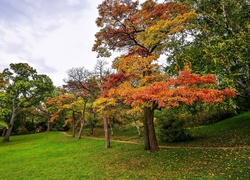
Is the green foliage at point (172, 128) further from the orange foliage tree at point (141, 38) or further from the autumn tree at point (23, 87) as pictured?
the autumn tree at point (23, 87)

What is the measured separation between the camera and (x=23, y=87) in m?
29.7

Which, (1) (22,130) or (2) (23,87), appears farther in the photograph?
(1) (22,130)

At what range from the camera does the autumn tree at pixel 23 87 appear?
30.0m

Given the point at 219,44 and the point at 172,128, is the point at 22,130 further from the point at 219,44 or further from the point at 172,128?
the point at 219,44

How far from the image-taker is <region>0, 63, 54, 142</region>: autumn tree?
1179 inches

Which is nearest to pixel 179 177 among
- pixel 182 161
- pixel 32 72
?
pixel 182 161

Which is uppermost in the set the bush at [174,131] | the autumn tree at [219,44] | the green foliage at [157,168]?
the autumn tree at [219,44]

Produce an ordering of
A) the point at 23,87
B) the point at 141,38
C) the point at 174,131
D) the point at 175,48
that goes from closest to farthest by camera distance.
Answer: the point at 141,38 → the point at 175,48 → the point at 174,131 → the point at 23,87

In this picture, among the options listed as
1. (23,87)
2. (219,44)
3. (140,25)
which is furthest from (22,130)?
(219,44)

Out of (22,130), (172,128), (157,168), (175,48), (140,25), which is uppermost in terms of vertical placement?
(140,25)

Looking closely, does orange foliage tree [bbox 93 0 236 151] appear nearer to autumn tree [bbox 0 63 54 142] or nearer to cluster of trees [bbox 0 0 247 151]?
cluster of trees [bbox 0 0 247 151]

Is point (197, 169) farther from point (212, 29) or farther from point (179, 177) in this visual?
point (212, 29)

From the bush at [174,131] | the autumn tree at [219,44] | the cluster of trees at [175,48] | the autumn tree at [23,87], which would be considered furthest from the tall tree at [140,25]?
the autumn tree at [23,87]

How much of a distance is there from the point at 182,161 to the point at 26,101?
31.8m
